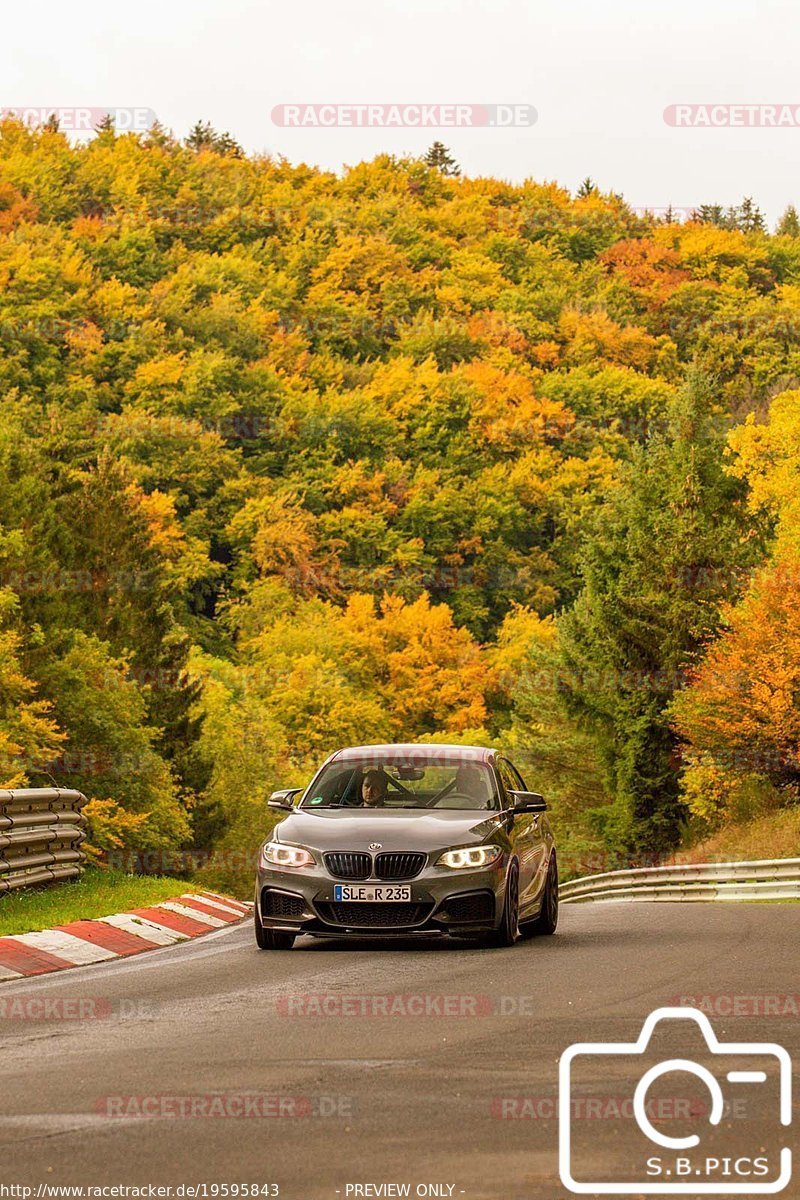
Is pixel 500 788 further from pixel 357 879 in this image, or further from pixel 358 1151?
pixel 358 1151

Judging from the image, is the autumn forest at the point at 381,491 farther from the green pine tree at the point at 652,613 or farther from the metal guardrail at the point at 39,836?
the metal guardrail at the point at 39,836

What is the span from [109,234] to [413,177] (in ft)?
98.2

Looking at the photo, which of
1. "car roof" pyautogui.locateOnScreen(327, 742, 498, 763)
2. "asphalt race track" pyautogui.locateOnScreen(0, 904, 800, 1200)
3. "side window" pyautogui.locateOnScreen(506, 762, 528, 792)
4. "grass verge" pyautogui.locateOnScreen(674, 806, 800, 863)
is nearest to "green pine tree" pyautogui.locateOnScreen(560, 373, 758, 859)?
"grass verge" pyautogui.locateOnScreen(674, 806, 800, 863)

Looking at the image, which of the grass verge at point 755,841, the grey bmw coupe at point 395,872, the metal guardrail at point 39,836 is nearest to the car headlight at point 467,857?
the grey bmw coupe at point 395,872

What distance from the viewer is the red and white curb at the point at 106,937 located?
539 inches

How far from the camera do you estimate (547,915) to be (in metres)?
16.7

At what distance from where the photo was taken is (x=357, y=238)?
141375 millimetres

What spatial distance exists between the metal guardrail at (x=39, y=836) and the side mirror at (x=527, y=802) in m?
4.18

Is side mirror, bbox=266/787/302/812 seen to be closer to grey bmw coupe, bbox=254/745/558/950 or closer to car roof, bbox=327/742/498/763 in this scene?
grey bmw coupe, bbox=254/745/558/950

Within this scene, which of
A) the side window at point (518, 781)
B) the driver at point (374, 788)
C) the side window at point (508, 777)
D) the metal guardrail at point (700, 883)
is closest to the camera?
the driver at point (374, 788)

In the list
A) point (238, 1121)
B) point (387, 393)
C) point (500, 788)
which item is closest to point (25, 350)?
point (387, 393)

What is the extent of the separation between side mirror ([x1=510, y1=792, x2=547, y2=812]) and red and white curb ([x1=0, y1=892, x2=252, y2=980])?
2953 millimetres

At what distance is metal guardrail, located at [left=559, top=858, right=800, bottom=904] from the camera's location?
3011 cm

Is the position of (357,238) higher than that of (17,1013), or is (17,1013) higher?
(357,238)
